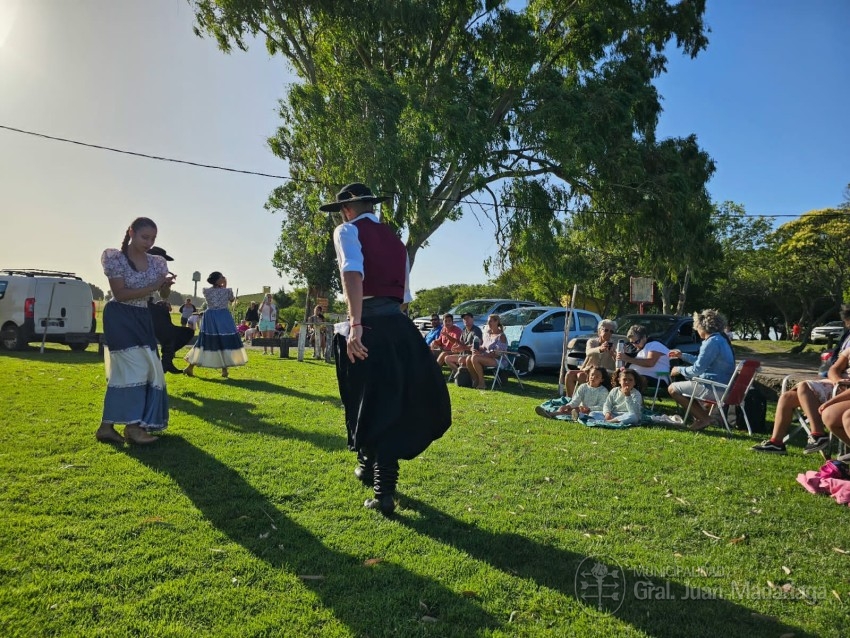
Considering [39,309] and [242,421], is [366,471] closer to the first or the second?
[242,421]

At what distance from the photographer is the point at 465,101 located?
16.5m

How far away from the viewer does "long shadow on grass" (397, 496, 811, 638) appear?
8.57ft

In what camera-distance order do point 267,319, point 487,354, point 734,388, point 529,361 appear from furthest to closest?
point 267,319 → point 529,361 → point 487,354 → point 734,388

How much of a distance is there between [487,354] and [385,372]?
7.69 m

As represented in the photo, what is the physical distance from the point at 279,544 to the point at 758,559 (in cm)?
263

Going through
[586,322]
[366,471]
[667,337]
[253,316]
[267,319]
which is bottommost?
[366,471]

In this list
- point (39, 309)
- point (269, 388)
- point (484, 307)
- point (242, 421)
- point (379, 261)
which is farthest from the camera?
point (484, 307)

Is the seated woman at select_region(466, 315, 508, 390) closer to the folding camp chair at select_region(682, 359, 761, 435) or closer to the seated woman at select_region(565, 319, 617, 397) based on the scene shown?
the seated woman at select_region(565, 319, 617, 397)

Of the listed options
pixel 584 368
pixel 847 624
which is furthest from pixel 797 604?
pixel 584 368

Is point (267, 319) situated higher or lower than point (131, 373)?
higher

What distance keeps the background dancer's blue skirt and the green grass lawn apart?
4283mm

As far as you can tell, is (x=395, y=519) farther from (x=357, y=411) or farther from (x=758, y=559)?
(x=758, y=559)

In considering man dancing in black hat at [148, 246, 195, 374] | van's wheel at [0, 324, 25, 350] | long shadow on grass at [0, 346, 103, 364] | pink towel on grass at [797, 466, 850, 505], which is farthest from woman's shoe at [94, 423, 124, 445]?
van's wheel at [0, 324, 25, 350]

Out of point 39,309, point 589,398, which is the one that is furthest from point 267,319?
point 589,398
